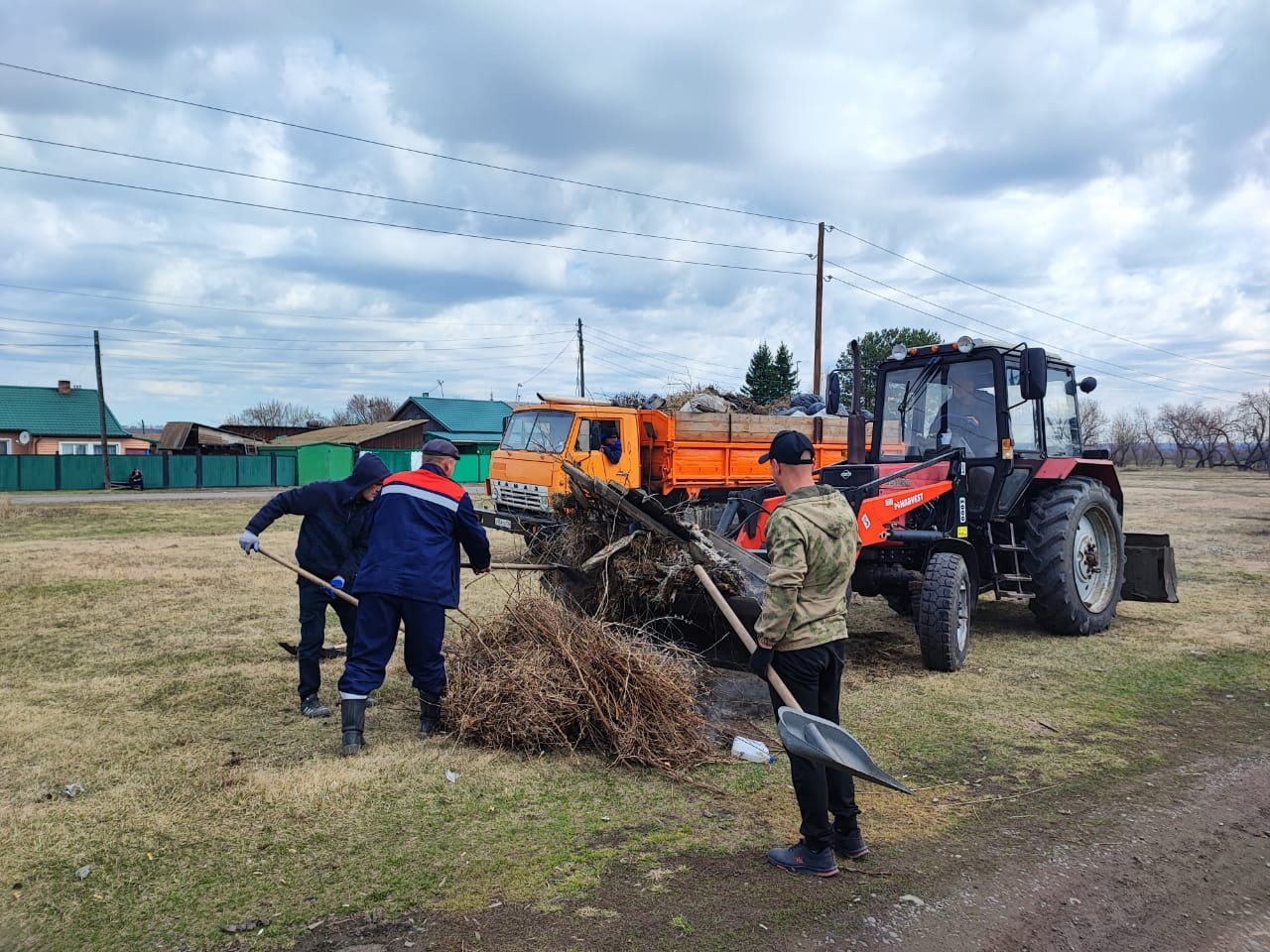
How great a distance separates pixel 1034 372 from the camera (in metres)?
7.64

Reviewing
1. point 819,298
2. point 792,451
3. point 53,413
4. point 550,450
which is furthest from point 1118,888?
point 53,413

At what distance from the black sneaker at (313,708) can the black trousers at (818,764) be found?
3314mm

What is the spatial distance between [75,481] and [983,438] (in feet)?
121

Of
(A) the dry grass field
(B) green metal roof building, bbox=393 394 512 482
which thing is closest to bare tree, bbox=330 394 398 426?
(B) green metal roof building, bbox=393 394 512 482

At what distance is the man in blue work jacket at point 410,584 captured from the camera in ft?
16.7

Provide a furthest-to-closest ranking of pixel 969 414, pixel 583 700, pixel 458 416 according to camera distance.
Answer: pixel 458 416, pixel 969 414, pixel 583 700

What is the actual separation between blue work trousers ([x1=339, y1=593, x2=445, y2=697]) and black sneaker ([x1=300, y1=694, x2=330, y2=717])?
802 millimetres

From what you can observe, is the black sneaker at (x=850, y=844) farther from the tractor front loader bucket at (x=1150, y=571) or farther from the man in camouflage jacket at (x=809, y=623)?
the tractor front loader bucket at (x=1150, y=571)

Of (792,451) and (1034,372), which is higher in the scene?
(1034,372)

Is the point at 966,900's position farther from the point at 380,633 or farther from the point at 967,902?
the point at 380,633

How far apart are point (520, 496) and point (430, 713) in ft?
26.4

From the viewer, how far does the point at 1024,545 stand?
8.37 meters

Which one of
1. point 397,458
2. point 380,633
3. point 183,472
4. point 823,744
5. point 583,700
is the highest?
point 397,458

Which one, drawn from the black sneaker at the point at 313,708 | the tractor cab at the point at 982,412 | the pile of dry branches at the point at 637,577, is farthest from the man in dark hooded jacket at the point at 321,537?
the tractor cab at the point at 982,412
